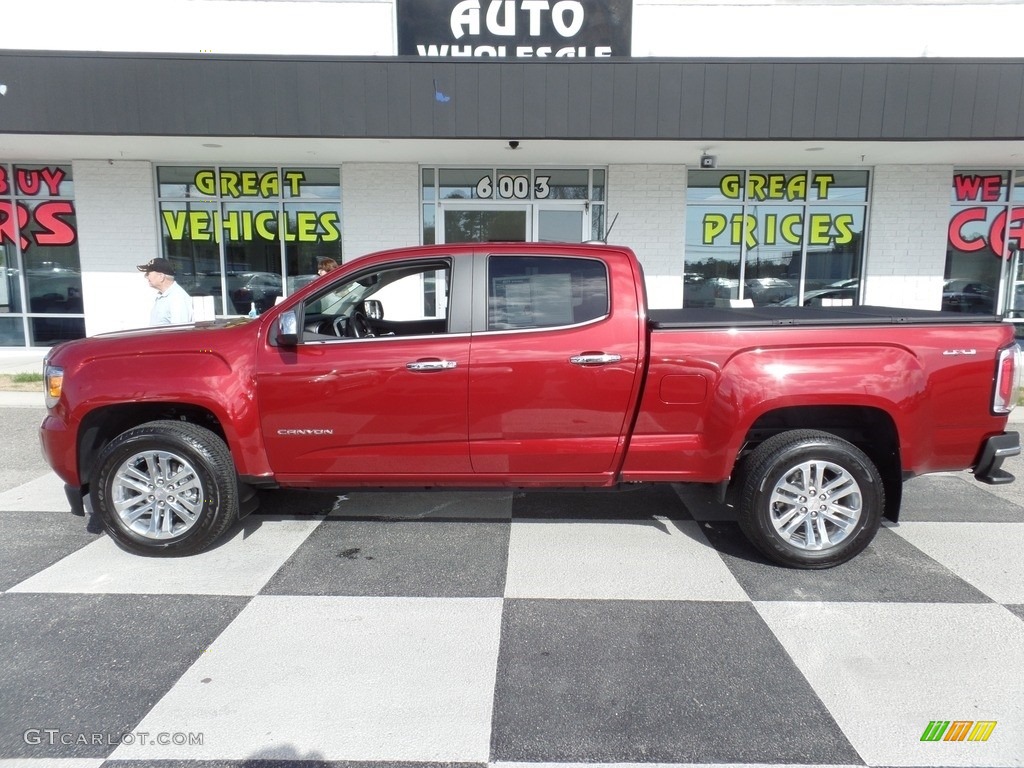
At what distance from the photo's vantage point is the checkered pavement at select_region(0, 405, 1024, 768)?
239 centimetres

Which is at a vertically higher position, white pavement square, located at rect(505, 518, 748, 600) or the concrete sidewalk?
the concrete sidewalk

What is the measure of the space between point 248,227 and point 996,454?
11.0m

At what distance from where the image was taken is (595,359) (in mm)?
3736

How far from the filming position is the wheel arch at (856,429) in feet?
12.3

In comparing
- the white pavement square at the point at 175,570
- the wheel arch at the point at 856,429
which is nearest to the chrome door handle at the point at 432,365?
the white pavement square at the point at 175,570

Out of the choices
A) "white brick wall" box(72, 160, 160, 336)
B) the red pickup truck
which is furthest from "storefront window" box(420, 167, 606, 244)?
the red pickup truck

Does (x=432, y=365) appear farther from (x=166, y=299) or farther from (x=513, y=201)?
(x=513, y=201)

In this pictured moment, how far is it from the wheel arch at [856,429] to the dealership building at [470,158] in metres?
5.59

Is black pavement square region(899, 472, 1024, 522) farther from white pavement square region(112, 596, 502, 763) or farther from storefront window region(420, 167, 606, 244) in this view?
storefront window region(420, 167, 606, 244)

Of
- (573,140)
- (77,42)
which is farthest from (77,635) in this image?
(77,42)

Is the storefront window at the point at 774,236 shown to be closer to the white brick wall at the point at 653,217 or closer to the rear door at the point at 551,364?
the white brick wall at the point at 653,217

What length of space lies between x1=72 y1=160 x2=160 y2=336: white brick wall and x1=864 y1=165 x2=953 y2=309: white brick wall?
1238 centimetres

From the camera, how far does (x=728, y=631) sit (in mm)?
3145

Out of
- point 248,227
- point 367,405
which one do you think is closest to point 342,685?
point 367,405
